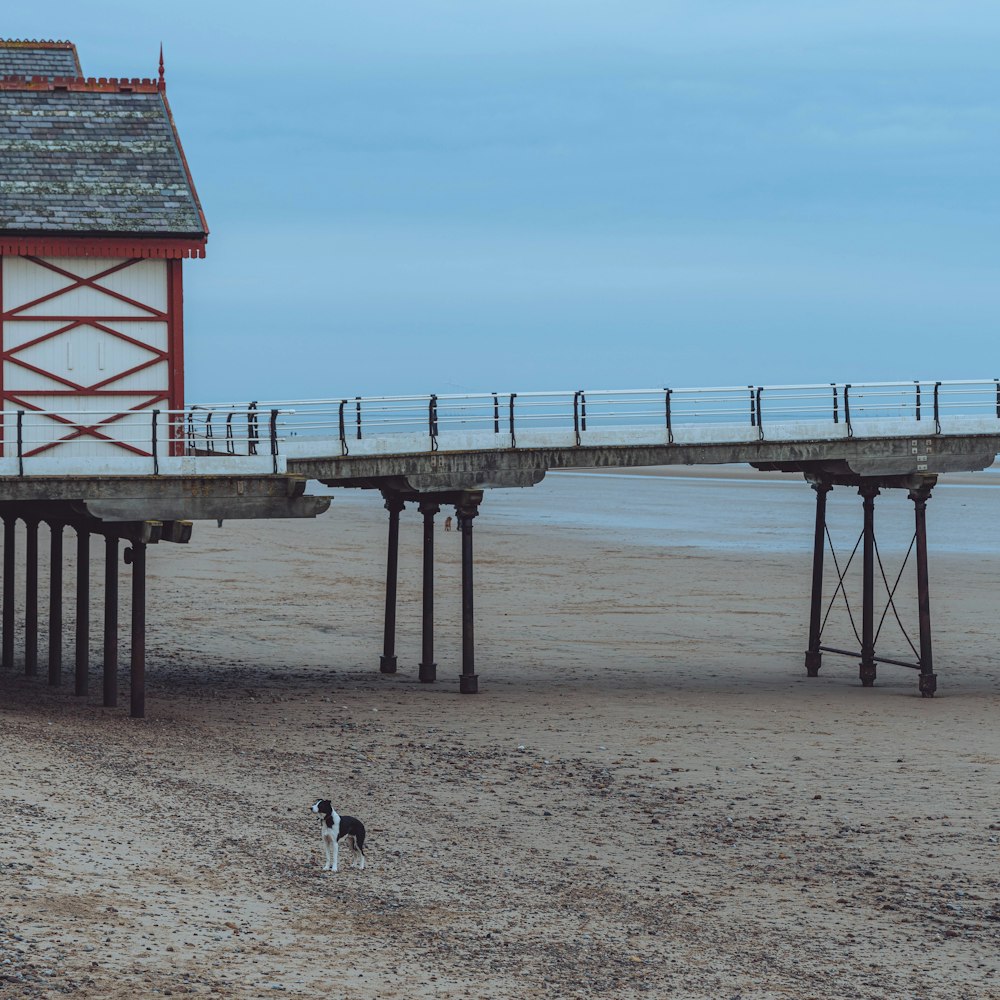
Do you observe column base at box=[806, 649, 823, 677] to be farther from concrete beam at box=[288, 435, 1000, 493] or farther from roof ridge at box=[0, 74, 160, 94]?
roof ridge at box=[0, 74, 160, 94]

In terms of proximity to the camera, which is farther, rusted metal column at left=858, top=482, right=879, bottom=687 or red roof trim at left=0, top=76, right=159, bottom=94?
rusted metal column at left=858, top=482, right=879, bottom=687

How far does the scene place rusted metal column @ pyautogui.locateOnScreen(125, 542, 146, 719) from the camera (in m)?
21.5

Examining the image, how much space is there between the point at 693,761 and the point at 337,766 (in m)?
4.60

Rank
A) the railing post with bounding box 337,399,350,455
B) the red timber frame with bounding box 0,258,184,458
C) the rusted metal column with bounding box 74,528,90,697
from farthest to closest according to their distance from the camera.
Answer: the rusted metal column with bounding box 74,528,90,697, the railing post with bounding box 337,399,350,455, the red timber frame with bounding box 0,258,184,458

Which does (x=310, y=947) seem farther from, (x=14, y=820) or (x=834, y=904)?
(x=834, y=904)

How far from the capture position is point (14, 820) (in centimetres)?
1373

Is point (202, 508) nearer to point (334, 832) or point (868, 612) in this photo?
point (334, 832)

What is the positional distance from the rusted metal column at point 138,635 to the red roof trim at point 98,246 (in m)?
4.22

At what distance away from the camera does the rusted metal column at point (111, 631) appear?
2234 cm

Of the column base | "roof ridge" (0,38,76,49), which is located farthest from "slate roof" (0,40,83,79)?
the column base

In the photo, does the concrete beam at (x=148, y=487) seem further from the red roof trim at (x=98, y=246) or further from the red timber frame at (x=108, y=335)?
the red roof trim at (x=98, y=246)

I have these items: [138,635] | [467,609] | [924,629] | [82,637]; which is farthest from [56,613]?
[924,629]

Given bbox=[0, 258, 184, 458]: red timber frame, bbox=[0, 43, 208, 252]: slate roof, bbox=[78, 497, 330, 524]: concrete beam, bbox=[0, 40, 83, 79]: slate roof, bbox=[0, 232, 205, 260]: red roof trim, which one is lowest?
bbox=[78, 497, 330, 524]: concrete beam

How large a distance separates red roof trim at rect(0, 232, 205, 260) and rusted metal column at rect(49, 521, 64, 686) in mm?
5641
